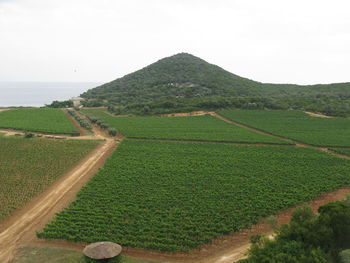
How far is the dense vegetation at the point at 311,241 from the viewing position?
53.3ft

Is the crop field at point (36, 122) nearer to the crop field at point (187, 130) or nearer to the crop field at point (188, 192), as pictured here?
the crop field at point (187, 130)

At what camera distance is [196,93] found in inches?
4473

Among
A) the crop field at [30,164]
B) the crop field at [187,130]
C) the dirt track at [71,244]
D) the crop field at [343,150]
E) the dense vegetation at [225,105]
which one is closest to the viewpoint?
the dirt track at [71,244]

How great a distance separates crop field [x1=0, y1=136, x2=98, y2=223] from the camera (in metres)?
30.0

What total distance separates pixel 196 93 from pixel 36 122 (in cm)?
6725

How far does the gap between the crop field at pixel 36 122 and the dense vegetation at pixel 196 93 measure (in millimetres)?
22468

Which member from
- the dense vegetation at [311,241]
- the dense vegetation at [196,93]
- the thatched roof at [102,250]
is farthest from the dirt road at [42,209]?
the dense vegetation at [196,93]

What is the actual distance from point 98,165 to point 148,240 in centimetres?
2071

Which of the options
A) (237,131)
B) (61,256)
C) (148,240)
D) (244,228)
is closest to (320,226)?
(244,228)

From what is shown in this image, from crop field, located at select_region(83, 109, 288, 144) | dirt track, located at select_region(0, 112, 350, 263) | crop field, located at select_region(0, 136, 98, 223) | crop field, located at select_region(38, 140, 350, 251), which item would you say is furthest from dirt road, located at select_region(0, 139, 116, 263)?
crop field, located at select_region(83, 109, 288, 144)

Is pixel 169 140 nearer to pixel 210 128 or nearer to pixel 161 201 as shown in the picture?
pixel 210 128

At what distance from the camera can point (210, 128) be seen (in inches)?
2395

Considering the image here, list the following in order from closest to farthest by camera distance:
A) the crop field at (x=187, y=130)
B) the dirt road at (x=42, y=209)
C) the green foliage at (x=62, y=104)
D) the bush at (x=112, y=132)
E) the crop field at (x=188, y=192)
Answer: the dirt road at (x=42, y=209), the crop field at (x=188, y=192), the crop field at (x=187, y=130), the bush at (x=112, y=132), the green foliage at (x=62, y=104)

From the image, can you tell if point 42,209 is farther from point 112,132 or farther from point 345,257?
point 112,132
